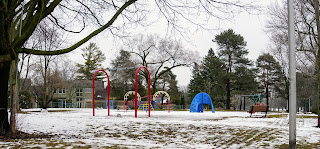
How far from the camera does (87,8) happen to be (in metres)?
9.00

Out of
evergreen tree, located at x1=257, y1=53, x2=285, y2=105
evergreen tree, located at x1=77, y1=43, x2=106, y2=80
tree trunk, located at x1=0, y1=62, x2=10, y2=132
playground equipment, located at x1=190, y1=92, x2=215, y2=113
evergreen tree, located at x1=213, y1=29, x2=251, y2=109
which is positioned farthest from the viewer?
evergreen tree, located at x1=77, y1=43, x2=106, y2=80

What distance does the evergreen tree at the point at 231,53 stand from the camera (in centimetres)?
4062

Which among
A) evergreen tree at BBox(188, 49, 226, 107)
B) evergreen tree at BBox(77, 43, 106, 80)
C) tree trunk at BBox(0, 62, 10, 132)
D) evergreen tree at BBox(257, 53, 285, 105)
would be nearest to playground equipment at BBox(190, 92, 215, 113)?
evergreen tree at BBox(188, 49, 226, 107)

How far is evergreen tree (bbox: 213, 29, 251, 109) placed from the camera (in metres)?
40.6

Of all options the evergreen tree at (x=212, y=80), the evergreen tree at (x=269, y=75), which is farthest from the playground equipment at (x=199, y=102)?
the evergreen tree at (x=269, y=75)

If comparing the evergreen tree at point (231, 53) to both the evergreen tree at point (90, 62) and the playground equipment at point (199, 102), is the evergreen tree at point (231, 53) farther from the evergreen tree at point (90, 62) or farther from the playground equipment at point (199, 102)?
the evergreen tree at point (90, 62)

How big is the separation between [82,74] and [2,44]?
60.5 meters

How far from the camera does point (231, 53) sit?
40625 mm

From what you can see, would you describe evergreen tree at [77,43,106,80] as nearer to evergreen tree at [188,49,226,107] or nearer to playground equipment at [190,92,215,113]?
evergreen tree at [188,49,226,107]

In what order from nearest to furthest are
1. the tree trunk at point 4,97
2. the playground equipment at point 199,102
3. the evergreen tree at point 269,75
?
the tree trunk at point 4,97 < the playground equipment at point 199,102 < the evergreen tree at point 269,75

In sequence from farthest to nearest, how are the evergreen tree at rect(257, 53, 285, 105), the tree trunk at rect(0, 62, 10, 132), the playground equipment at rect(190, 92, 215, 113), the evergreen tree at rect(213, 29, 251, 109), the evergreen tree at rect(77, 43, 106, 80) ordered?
1. the evergreen tree at rect(77, 43, 106, 80)
2. the evergreen tree at rect(257, 53, 285, 105)
3. the evergreen tree at rect(213, 29, 251, 109)
4. the playground equipment at rect(190, 92, 215, 113)
5. the tree trunk at rect(0, 62, 10, 132)

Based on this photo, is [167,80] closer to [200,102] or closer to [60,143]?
[200,102]

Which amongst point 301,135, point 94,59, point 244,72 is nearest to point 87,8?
point 301,135

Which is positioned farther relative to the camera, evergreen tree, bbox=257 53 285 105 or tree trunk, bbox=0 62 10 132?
evergreen tree, bbox=257 53 285 105
